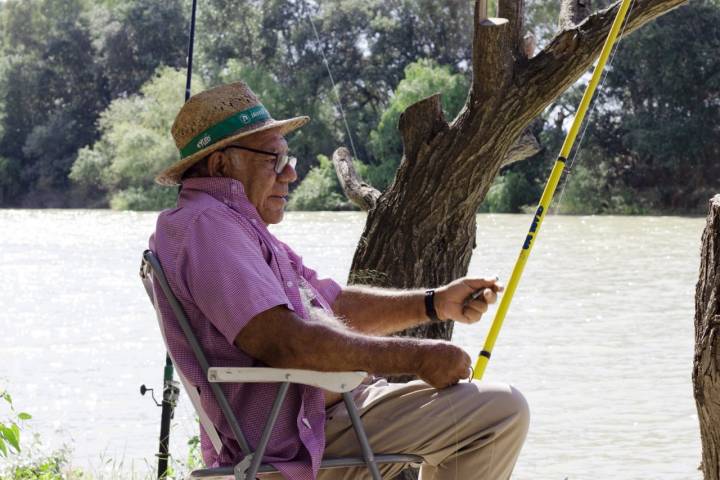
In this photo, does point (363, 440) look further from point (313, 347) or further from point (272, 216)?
point (272, 216)

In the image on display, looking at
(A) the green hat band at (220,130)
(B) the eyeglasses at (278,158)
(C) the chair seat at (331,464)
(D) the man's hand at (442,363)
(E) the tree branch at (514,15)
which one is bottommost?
(C) the chair seat at (331,464)

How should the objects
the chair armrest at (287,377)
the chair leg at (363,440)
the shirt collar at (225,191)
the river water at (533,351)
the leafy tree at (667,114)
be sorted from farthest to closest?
the leafy tree at (667,114)
the river water at (533,351)
the shirt collar at (225,191)
the chair leg at (363,440)
the chair armrest at (287,377)

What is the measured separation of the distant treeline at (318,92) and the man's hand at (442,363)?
101ft

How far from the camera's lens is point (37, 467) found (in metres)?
4.73

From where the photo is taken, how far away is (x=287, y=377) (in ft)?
8.37

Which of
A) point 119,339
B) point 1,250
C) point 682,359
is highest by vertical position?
point 682,359

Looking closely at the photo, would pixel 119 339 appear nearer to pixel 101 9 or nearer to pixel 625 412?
pixel 625 412

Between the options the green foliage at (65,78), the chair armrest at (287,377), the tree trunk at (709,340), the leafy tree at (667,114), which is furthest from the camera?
the green foliage at (65,78)

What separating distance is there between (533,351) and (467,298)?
8.36 m

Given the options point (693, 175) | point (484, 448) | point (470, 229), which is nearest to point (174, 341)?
point (484, 448)

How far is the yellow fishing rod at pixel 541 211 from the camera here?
307 cm

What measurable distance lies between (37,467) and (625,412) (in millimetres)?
4665

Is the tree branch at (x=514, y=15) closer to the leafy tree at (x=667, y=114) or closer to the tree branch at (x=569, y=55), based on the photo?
the tree branch at (x=569, y=55)

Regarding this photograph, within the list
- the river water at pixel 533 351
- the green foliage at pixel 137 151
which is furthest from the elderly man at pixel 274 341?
the green foliage at pixel 137 151
